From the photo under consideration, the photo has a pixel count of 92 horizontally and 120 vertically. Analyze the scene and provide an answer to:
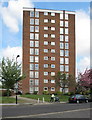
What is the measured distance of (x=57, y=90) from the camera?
243 feet

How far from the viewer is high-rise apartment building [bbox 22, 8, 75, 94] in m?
74.0

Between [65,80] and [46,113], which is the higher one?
[65,80]

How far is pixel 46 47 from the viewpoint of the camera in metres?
75.9

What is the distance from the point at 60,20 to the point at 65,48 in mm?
9691

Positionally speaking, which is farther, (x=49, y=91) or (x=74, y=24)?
(x=74, y=24)

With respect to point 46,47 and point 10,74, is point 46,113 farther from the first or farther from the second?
point 46,47

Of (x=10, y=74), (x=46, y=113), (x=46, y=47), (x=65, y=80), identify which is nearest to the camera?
(x=46, y=113)

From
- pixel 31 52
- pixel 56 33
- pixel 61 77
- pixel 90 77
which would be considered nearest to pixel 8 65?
pixel 90 77

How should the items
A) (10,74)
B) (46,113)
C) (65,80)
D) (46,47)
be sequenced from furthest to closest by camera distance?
1. (46,47)
2. (65,80)
3. (10,74)
4. (46,113)

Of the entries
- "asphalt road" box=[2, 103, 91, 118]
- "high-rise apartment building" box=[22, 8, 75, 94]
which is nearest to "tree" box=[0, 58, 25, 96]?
"asphalt road" box=[2, 103, 91, 118]

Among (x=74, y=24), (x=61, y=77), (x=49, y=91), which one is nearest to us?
(x=61, y=77)

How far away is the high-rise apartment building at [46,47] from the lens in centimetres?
7400

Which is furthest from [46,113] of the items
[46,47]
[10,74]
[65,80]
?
[46,47]

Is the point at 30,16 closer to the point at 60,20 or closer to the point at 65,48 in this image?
the point at 60,20
